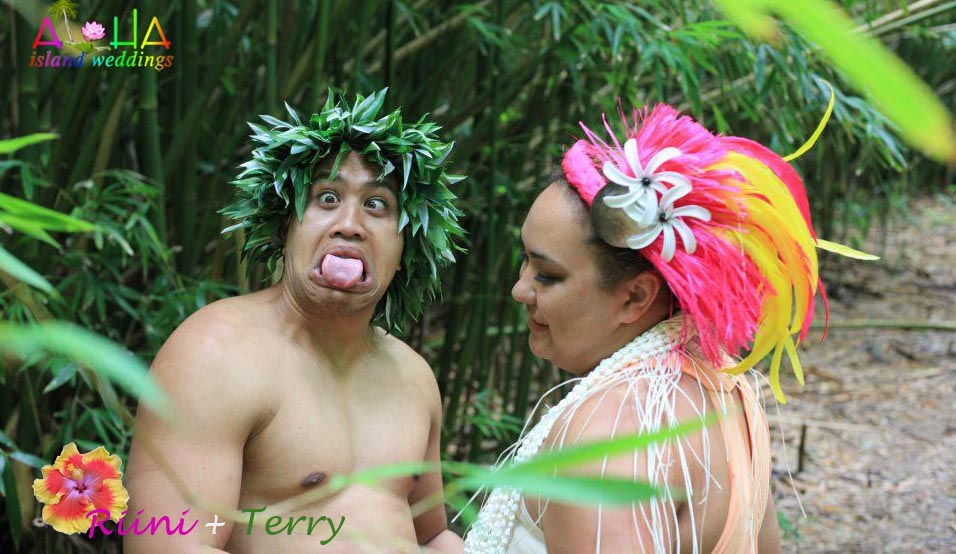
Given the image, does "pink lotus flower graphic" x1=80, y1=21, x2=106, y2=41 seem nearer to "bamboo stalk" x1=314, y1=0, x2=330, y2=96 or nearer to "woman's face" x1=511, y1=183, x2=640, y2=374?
"bamboo stalk" x1=314, y1=0, x2=330, y2=96

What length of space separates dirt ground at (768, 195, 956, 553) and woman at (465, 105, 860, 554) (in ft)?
4.70

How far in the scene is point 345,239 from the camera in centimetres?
162

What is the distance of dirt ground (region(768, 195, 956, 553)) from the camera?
3.69 m

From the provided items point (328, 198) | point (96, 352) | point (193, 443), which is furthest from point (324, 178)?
point (96, 352)

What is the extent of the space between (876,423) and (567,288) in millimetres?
3563

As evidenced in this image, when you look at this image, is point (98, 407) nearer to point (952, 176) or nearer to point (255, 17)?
point (255, 17)

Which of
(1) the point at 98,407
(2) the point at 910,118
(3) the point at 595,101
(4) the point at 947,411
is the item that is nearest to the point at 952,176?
(4) the point at 947,411

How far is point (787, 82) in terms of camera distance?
9.20 feet

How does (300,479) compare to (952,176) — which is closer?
(300,479)

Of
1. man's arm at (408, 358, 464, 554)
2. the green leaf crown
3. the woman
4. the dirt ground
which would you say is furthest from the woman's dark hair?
the dirt ground

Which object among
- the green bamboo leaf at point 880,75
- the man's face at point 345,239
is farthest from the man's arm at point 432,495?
the green bamboo leaf at point 880,75

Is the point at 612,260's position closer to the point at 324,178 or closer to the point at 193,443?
the point at 324,178

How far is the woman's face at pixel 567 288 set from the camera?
4.96ft

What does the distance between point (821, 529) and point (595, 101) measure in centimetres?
182
